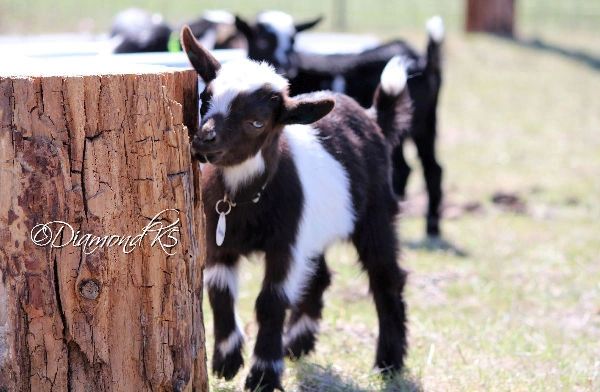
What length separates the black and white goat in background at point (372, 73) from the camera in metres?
7.80

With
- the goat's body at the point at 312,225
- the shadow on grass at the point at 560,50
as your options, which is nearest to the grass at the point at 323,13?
the shadow on grass at the point at 560,50

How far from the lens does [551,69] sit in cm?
1544

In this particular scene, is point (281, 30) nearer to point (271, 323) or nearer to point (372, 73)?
point (372, 73)

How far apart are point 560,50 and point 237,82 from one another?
1396cm

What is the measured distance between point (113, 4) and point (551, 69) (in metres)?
8.41

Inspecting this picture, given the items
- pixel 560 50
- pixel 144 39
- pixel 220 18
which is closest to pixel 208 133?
pixel 144 39

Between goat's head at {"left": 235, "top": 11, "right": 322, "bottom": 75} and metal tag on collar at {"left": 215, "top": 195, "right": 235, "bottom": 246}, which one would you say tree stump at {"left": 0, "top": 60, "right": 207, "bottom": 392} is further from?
goat's head at {"left": 235, "top": 11, "right": 322, "bottom": 75}

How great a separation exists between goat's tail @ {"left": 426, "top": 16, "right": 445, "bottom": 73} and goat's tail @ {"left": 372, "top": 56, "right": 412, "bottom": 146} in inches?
110

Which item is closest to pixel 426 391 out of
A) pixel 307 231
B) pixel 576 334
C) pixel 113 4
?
pixel 307 231

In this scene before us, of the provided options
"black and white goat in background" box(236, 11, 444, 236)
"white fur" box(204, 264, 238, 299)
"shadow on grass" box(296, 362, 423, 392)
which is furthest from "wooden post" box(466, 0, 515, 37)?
"white fur" box(204, 264, 238, 299)

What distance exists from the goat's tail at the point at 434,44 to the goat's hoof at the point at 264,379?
172 inches

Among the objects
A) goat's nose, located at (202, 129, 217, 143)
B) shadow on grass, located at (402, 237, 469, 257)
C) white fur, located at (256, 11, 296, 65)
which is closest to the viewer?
goat's nose, located at (202, 129, 217, 143)

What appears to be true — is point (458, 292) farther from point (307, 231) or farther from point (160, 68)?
point (160, 68)

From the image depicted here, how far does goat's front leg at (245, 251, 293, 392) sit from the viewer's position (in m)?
3.92
